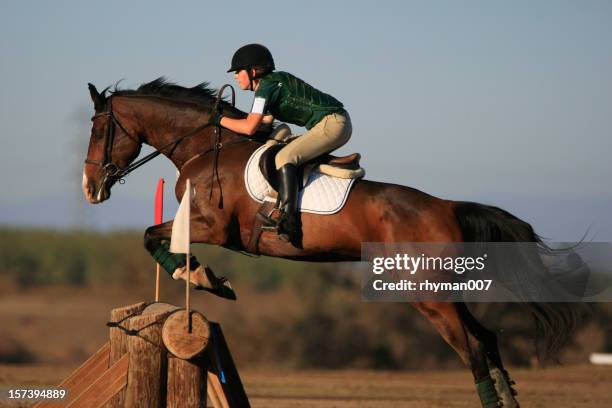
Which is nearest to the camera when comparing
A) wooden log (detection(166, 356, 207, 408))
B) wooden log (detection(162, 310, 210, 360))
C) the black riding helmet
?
wooden log (detection(162, 310, 210, 360))

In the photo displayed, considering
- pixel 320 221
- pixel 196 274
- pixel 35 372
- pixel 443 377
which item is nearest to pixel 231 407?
pixel 196 274

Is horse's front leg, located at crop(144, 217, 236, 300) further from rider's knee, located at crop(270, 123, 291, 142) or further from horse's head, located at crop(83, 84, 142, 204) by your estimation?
rider's knee, located at crop(270, 123, 291, 142)

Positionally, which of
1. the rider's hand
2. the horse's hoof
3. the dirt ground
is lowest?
the dirt ground

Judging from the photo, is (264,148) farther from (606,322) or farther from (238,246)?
(606,322)

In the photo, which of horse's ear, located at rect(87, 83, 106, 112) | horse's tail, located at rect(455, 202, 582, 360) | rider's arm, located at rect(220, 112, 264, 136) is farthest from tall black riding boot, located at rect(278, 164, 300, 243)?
horse's ear, located at rect(87, 83, 106, 112)

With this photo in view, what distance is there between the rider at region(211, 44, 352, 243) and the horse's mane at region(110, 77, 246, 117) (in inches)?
17.8

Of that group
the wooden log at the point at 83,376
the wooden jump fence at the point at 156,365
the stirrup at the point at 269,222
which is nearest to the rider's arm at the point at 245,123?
the stirrup at the point at 269,222

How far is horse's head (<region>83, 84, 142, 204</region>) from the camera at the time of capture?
312 inches

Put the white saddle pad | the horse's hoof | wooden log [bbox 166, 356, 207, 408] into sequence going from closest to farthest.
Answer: wooden log [bbox 166, 356, 207, 408], the horse's hoof, the white saddle pad

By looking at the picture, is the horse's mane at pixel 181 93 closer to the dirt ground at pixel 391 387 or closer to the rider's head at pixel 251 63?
the rider's head at pixel 251 63

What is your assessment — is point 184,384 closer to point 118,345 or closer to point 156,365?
point 156,365

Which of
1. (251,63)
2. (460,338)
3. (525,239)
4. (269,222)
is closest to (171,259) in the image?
(269,222)

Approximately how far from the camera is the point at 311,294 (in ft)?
53.8

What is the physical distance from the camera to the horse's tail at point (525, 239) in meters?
7.32
